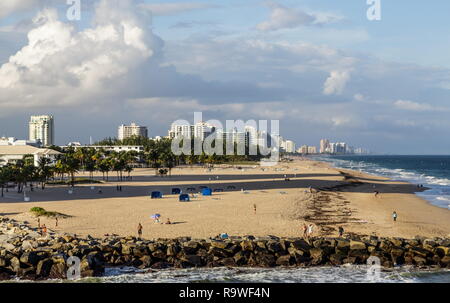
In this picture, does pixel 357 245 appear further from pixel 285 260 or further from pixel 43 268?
pixel 43 268

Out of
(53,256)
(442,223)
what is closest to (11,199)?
(53,256)

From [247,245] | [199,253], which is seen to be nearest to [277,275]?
[247,245]

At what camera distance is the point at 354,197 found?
6203 centimetres

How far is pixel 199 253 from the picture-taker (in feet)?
81.2

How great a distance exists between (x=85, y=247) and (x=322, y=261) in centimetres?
1241

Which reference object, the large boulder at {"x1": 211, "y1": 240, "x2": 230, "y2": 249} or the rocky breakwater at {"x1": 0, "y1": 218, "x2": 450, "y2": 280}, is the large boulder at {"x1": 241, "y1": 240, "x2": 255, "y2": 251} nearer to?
the rocky breakwater at {"x1": 0, "y1": 218, "x2": 450, "y2": 280}

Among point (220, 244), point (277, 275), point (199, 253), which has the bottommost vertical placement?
point (277, 275)

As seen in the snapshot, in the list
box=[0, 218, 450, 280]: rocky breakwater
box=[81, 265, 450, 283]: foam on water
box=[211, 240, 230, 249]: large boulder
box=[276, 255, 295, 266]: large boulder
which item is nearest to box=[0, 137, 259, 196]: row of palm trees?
box=[0, 218, 450, 280]: rocky breakwater

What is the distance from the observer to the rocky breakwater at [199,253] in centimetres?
2253

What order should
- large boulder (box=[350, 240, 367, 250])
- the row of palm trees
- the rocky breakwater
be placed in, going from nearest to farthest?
the rocky breakwater
large boulder (box=[350, 240, 367, 250])
the row of palm trees

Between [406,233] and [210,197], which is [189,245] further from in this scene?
[210,197]

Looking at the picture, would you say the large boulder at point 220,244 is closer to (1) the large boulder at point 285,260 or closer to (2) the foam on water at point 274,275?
(2) the foam on water at point 274,275

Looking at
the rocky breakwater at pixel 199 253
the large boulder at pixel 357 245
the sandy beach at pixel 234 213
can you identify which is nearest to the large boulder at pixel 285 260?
the rocky breakwater at pixel 199 253

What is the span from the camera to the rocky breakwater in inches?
887
